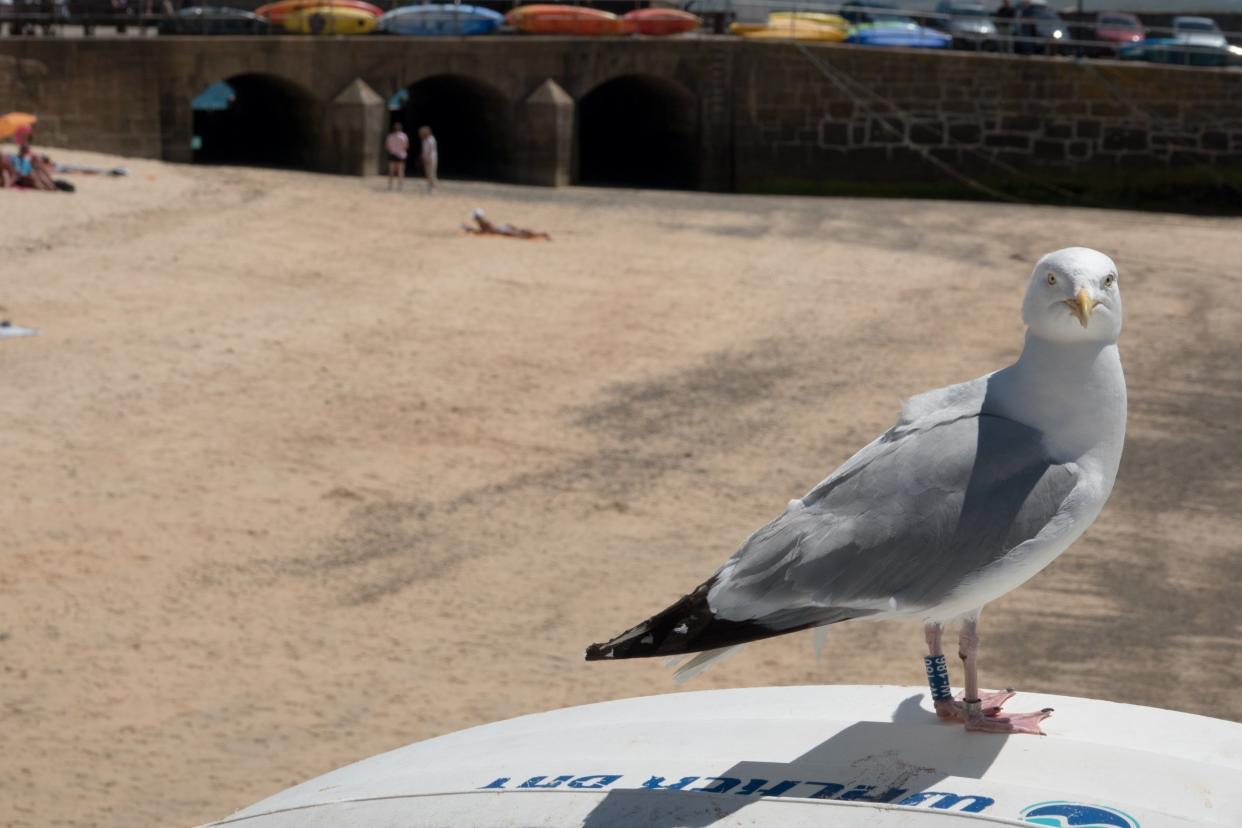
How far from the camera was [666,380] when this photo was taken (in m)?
16.1

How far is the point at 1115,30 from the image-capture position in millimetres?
34750

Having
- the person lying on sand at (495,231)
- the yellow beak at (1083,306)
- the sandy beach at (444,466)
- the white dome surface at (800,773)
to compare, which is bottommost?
the sandy beach at (444,466)

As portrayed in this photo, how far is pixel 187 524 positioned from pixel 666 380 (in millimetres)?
5967

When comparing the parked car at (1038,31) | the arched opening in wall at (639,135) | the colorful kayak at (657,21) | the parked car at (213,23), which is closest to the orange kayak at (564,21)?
the colorful kayak at (657,21)

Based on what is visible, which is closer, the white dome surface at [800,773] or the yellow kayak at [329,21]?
the white dome surface at [800,773]

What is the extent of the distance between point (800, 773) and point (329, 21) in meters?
28.8

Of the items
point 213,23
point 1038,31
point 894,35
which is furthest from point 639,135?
point 213,23

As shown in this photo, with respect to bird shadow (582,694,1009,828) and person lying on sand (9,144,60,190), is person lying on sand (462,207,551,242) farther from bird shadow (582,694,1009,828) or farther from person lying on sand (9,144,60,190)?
bird shadow (582,694,1009,828)

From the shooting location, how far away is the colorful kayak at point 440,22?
31125 mm

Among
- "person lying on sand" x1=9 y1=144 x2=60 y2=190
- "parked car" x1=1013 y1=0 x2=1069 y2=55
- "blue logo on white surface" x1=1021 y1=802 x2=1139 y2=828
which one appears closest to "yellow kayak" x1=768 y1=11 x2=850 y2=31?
"parked car" x1=1013 y1=0 x2=1069 y2=55

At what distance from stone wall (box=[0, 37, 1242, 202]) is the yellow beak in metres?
26.0

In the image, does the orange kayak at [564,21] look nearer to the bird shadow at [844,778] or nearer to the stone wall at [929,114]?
the stone wall at [929,114]

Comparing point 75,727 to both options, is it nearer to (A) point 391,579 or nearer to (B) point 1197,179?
(A) point 391,579

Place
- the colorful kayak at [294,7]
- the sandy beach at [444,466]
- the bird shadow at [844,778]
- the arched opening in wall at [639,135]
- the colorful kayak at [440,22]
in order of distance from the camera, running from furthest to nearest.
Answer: the arched opening in wall at [639,135] < the colorful kayak at [440,22] < the colorful kayak at [294,7] < the sandy beach at [444,466] < the bird shadow at [844,778]
